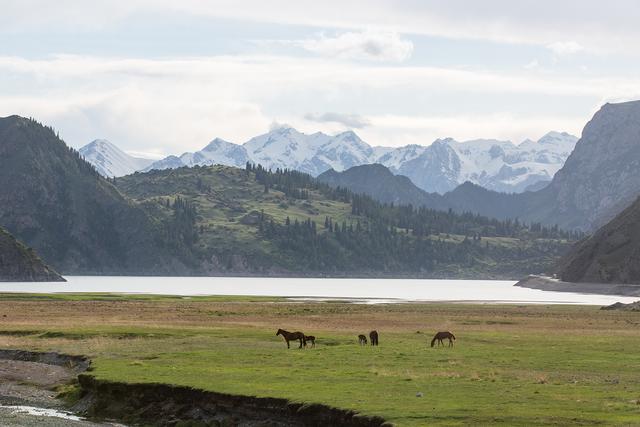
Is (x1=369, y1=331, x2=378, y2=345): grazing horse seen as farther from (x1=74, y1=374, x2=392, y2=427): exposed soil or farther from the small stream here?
the small stream

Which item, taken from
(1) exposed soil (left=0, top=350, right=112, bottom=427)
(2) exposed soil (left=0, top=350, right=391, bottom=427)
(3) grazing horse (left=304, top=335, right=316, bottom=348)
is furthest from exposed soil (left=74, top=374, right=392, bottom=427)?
(3) grazing horse (left=304, top=335, right=316, bottom=348)

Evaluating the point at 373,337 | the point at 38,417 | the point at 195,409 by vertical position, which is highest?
the point at 373,337

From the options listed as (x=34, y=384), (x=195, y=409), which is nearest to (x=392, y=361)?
(x=195, y=409)

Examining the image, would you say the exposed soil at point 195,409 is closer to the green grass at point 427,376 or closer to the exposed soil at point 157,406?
the exposed soil at point 157,406

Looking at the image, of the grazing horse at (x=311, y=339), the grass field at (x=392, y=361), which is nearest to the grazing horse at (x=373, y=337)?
the grass field at (x=392, y=361)

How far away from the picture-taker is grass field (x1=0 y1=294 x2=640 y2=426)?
43156 mm

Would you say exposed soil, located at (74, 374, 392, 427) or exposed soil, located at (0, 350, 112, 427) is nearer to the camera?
exposed soil, located at (74, 374, 392, 427)

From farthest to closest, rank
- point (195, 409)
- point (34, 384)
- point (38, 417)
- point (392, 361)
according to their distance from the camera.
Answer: point (392, 361) < point (34, 384) < point (38, 417) < point (195, 409)

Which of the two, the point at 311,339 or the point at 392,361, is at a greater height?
the point at 311,339

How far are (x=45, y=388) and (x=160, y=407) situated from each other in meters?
12.9

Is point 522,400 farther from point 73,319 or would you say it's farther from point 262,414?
point 73,319

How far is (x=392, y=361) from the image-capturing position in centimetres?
6316

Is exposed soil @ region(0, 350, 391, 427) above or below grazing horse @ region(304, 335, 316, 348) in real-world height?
below

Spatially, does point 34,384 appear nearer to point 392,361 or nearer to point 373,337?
point 392,361
